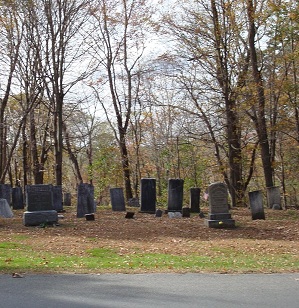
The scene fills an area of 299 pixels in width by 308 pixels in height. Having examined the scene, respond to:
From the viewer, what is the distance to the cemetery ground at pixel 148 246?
9.48 metres

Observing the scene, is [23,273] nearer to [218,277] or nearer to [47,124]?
[218,277]

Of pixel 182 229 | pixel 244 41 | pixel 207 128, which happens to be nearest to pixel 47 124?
pixel 207 128

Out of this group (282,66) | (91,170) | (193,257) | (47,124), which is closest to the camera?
(193,257)

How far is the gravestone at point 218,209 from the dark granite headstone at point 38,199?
5003 mm

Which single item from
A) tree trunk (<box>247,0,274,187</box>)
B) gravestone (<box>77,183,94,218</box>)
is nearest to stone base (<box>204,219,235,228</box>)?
gravestone (<box>77,183,94,218</box>)

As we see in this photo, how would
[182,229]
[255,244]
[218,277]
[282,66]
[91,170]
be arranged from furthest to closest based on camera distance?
[91,170] → [282,66] → [182,229] → [255,244] → [218,277]

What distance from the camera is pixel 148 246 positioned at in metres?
12.4

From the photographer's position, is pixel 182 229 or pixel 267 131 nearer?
pixel 182 229

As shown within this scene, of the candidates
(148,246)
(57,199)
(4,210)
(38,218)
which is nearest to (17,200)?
(57,199)

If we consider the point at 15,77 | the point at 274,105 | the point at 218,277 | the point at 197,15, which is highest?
the point at 197,15

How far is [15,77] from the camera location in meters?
28.3

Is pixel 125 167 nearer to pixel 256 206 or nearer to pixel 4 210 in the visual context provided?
pixel 4 210

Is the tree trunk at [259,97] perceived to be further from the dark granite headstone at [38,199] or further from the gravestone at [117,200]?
the dark granite headstone at [38,199]

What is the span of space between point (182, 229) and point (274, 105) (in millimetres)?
14499
